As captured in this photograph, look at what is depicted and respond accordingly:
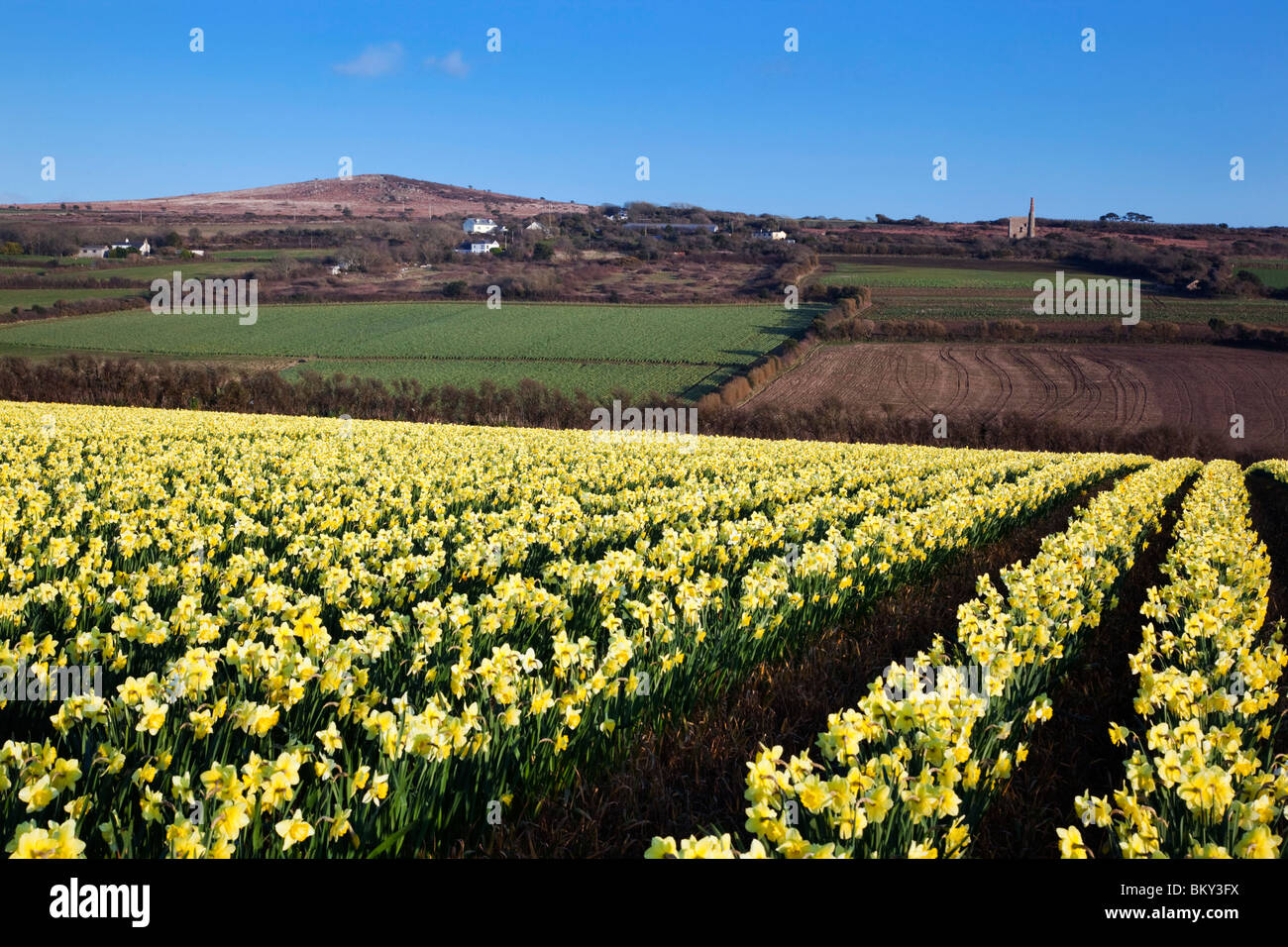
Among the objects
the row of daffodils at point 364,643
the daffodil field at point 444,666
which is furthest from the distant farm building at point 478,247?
the daffodil field at point 444,666

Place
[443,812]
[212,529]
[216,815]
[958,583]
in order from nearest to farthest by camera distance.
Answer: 1. [216,815]
2. [443,812]
3. [212,529]
4. [958,583]

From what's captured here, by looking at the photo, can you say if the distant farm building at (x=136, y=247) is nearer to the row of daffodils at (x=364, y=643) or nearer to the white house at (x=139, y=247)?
the white house at (x=139, y=247)

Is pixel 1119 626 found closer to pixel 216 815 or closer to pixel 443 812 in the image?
pixel 443 812

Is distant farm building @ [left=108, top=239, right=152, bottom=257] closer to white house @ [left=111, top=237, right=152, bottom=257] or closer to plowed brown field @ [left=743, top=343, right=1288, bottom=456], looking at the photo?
white house @ [left=111, top=237, right=152, bottom=257]

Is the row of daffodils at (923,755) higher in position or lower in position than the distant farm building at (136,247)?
lower

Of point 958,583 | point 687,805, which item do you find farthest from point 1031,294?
point 687,805

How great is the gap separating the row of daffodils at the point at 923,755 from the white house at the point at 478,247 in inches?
4461

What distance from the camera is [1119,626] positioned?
7168mm

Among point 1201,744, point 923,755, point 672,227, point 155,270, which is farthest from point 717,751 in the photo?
point 672,227

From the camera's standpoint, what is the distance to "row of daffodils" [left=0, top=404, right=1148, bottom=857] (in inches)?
124

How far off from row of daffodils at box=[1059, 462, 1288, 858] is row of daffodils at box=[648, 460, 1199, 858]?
45cm

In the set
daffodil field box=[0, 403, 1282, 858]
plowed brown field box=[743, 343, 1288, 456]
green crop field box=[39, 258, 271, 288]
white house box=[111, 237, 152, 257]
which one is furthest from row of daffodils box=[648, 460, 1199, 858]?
white house box=[111, 237, 152, 257]

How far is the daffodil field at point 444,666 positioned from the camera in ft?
10.1

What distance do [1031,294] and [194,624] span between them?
88.2 m
